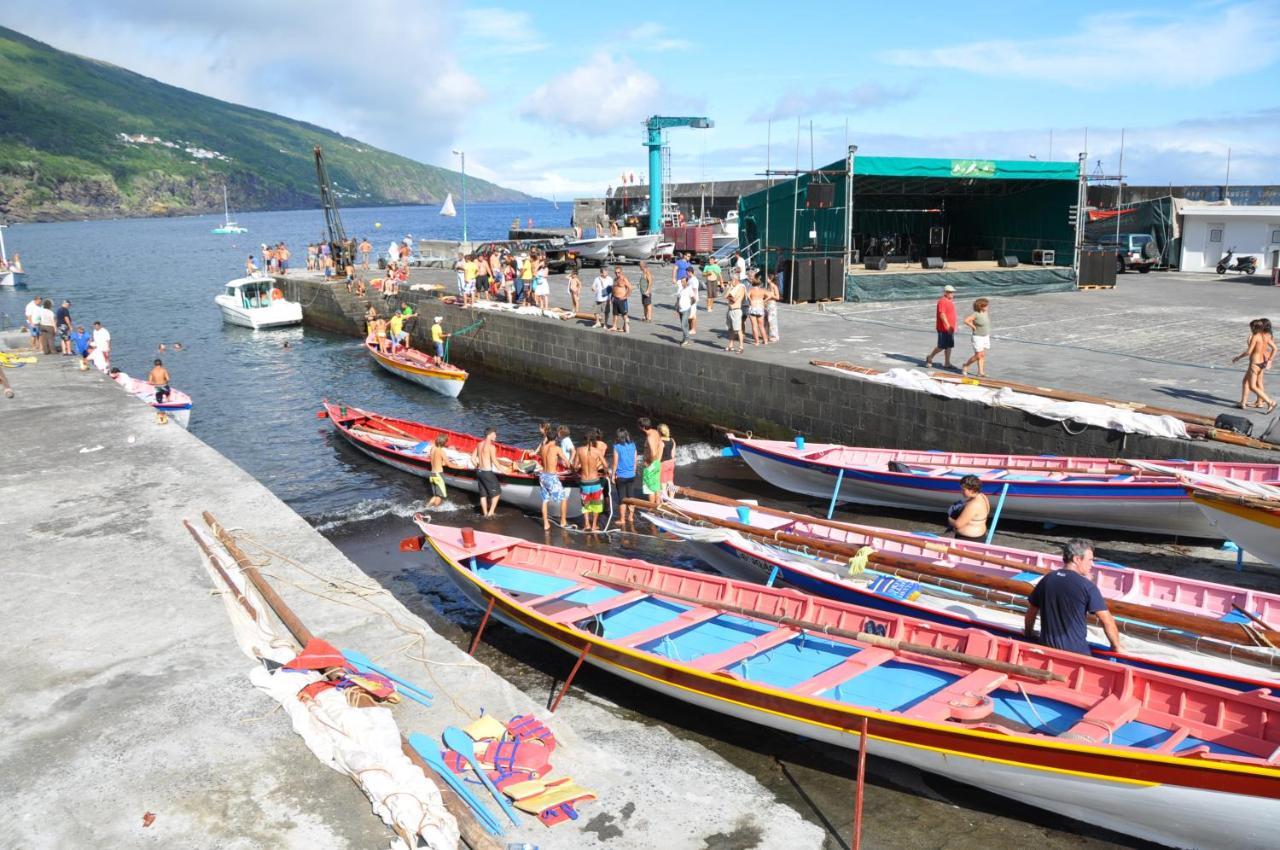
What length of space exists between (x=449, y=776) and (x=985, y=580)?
6612 millimetres

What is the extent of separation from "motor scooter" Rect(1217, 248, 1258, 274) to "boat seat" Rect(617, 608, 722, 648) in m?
36.2

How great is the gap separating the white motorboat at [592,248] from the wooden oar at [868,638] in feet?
117

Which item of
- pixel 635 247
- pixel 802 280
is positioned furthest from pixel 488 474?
pixel 635 247

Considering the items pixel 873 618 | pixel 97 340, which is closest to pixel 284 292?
pixel 97 340

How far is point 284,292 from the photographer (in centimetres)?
4522

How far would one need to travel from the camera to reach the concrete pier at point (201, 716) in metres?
6.32

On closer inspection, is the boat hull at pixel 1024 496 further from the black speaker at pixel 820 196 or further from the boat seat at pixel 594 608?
the black speaker at pixel 820 196

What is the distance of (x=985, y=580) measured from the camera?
10539 millimetres

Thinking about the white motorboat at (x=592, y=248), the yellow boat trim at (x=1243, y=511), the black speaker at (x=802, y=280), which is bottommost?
the yellow boat trim at (x=1243, y=511)

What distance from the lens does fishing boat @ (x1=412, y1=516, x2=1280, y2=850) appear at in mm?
6668

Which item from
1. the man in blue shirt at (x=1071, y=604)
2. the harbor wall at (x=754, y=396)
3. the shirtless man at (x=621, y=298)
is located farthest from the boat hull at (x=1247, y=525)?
the shirtless man at (x=621, y=298)

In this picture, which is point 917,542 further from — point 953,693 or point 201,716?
point 201,716

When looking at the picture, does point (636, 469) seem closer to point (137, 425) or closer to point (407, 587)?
point (407, 587)

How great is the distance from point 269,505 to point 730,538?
20.8 feet
